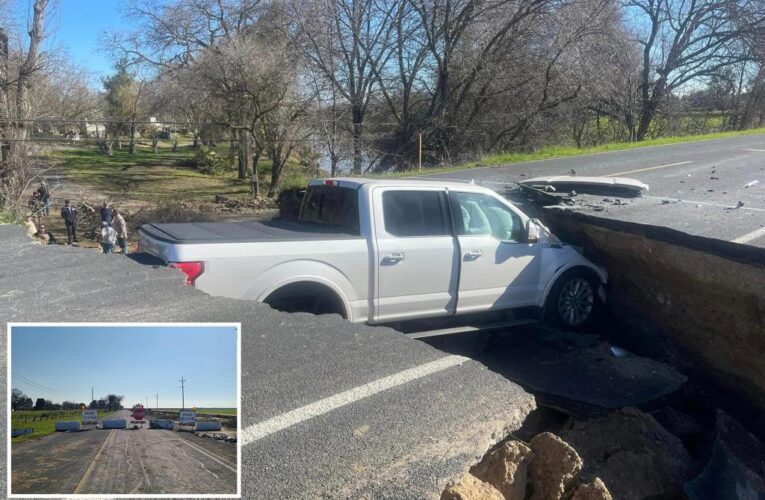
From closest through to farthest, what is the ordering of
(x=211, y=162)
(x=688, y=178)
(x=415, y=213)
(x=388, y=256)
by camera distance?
1. (x=388, y=256)
2. (x=415, y=213)
3. (x=688, y=178)
4. (x=211, y=162)

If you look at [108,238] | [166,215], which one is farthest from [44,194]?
[108,238]

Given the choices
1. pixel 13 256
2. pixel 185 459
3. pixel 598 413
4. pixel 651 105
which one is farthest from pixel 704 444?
pixel 651 105

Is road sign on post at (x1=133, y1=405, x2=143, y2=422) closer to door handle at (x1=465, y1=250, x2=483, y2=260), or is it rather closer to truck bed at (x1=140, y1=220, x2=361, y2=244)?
truck bed at (x1=140, y1=220, x2=361, y2=244)

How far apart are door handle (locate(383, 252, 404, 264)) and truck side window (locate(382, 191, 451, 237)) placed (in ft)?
0.65

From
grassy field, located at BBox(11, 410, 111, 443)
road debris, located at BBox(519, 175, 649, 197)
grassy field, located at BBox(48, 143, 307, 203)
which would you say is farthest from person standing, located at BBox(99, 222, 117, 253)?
grassy field, located at BBox(11, 410, 111, 443)

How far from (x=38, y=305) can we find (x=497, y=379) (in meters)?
3.34

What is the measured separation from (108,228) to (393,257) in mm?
11249

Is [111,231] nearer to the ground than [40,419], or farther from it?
nearer to the ground

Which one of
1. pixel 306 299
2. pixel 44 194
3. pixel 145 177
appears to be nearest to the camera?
pixel 306 299

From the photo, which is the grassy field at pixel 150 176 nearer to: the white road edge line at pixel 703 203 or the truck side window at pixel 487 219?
the white road edge line at pixel 703 203

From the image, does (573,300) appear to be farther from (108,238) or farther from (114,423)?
(108,238)

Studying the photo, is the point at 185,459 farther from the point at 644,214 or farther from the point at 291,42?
the point at 291,42

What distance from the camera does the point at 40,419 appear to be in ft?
7.59

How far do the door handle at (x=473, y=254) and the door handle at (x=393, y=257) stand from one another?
0.76 m
